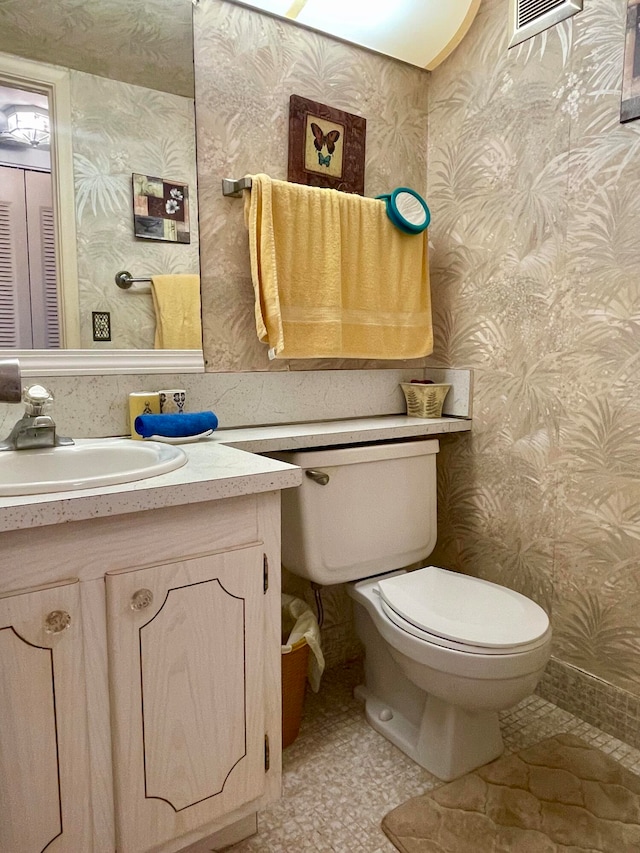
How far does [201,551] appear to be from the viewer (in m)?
1.03

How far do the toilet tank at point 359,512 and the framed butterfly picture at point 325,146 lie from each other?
81cm

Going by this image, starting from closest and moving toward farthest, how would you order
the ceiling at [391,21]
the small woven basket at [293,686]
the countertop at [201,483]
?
the countertop at [201,483], the small woven basket at [293,686], the ceiling at [391,21]

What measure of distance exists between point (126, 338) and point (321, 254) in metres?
0.58

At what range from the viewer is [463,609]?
55.2 inches

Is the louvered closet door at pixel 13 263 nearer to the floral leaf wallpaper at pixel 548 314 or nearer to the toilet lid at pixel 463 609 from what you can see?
the toilet lid at pixel 463 609

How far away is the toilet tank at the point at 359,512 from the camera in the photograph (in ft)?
4.91

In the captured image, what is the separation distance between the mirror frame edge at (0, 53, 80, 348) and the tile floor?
3.82ft

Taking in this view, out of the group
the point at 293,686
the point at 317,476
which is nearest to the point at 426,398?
the point at 317,476

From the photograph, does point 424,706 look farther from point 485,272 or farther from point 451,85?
point 451,85

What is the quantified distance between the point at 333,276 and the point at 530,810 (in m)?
1.39

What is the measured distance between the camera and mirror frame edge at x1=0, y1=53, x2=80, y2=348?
1291mm

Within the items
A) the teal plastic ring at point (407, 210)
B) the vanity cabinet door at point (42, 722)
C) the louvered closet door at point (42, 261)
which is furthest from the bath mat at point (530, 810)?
the teal plastic ring at point (407, 210)

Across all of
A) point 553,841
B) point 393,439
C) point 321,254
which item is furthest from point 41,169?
point 553,841

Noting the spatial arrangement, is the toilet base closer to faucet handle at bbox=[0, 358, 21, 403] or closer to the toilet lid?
the toilet lid
